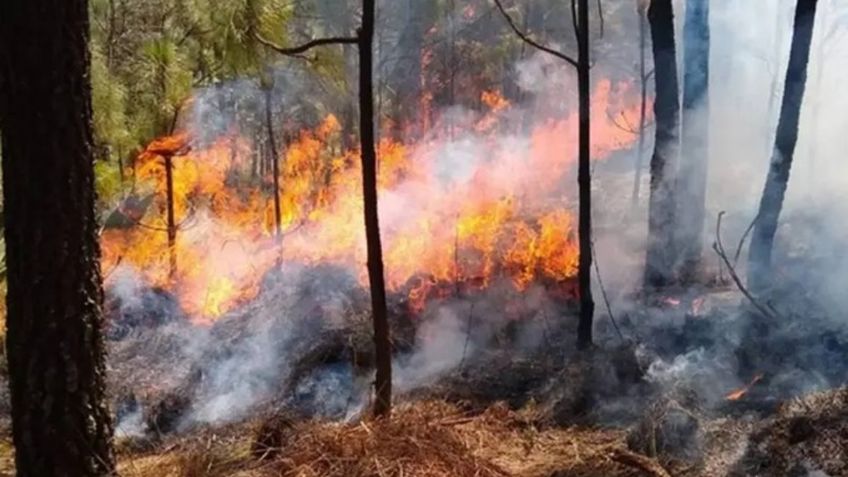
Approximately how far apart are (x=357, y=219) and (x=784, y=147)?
9289mm

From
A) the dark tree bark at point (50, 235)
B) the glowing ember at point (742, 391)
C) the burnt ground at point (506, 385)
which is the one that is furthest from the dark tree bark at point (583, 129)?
the dark tree bark at point (50, 235)

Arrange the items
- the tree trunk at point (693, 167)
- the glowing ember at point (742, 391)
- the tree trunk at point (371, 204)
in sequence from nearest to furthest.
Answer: the tree trunk at point (371, 204), the glowing ember at point (742, 391), the tree trunk at point (693, 167)

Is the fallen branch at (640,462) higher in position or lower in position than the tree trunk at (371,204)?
lower

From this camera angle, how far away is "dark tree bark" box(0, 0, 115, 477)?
347 centimetres

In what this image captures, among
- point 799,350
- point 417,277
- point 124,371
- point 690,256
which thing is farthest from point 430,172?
point 799,350

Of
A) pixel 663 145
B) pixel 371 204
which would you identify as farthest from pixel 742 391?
pixel 663 145

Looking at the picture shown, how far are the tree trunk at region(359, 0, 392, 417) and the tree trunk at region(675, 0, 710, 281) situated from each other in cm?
789

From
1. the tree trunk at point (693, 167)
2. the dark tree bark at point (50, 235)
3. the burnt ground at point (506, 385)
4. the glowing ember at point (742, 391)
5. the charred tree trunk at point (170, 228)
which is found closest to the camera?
the dark tree bark at point (50, 235)

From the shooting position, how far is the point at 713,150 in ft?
84.5

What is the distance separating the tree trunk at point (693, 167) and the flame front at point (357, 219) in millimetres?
1954

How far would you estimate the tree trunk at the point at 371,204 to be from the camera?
5.87m

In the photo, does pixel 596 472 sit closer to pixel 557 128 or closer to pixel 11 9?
pixel 11 9

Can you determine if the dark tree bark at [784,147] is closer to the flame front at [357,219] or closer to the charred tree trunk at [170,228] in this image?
the flame front at [357,219]

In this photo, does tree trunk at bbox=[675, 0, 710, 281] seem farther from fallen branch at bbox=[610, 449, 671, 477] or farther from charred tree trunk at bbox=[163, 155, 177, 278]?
charred tree trunk at bbox=[163, 155, 177, 278]
